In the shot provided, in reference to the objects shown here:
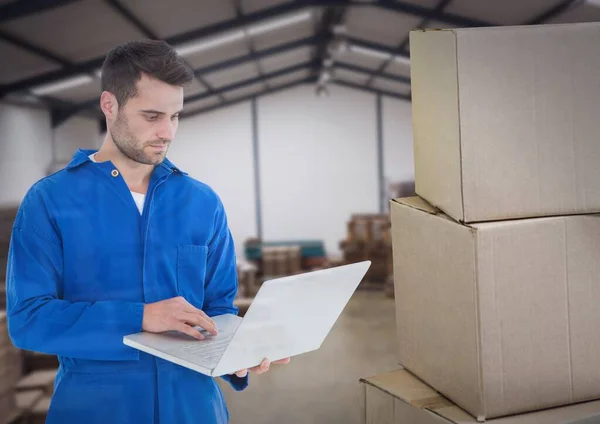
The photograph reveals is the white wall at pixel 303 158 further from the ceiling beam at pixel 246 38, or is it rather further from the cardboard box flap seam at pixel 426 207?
the cardboard box flap seam at pixel 426 207

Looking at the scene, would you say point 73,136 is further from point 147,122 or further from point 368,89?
point 147,122

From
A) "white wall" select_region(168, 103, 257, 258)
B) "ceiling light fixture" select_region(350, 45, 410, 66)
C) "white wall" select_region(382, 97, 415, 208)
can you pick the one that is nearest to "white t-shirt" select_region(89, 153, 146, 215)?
"ceiling light fixture" select_region(350, 45, 410, 66)

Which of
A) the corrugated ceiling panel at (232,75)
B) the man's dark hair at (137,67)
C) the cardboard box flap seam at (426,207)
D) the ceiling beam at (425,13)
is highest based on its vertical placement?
the corrugated ceiling panel at (232,75)

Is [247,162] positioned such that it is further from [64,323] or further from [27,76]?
[64,323]

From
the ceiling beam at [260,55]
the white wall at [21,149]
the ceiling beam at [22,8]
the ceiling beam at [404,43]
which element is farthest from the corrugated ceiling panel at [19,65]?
the ceiling beam at [404,43]

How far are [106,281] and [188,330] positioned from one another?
1.02ft

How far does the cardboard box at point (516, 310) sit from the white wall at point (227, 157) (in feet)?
36.1

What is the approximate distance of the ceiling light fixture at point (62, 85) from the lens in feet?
21.9

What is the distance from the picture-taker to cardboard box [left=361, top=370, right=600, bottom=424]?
1432 millimetres

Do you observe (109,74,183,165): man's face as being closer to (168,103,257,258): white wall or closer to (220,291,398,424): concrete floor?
(220,291,398,424): concrete floor

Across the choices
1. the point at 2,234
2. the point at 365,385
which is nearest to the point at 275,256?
the point at 2,234

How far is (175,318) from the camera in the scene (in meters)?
1.43

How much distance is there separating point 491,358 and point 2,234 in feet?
14.4

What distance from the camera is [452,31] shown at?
4.52 feet
